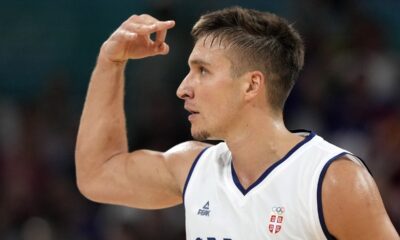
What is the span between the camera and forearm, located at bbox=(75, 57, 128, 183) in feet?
15.4

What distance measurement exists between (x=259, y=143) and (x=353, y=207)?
2.20 ft

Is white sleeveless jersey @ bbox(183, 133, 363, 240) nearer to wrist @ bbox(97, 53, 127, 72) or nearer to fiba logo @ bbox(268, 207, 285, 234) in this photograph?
fiba logo @ bbox(268, 207, 285, 234)

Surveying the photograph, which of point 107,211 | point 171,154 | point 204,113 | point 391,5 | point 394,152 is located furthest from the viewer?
point 391,5

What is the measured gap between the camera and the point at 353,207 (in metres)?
3.74

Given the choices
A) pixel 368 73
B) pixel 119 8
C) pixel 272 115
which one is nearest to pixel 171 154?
pixel 272 115

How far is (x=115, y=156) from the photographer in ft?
15.4

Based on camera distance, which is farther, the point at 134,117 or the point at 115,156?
the point at 134,117

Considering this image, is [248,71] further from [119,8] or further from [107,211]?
[119,8]

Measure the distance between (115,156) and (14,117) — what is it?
4714 millimetres

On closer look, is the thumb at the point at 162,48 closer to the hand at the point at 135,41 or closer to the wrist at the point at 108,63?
the hand at the point at 135,41

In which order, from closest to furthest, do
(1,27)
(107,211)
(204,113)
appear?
(204,113), (107,211), (1,27)

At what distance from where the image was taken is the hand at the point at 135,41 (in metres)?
4.43

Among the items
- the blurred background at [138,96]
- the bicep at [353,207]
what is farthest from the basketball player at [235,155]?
the blurred background at [138,96]

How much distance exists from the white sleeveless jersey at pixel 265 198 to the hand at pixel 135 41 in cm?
69
